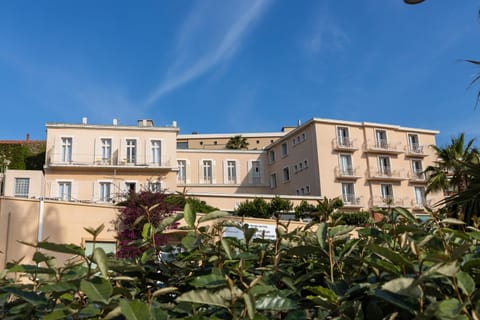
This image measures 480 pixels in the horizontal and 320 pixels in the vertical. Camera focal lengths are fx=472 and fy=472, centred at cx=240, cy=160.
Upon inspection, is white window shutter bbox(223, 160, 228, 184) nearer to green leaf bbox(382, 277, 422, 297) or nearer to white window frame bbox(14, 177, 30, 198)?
white window frame bbox(14, 177, 30, 198)

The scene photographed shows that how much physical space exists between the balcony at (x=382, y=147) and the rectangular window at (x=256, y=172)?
35.1 ft

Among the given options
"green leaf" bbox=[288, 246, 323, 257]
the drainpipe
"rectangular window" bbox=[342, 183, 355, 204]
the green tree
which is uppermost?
the green tree

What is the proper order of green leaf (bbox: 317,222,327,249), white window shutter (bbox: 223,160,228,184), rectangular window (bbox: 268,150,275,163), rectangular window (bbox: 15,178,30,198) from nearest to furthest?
green leaf (bbox: 317,222,327,249) < rectangular window (bbox: 15,178,30,198) < white window shutter (bbox: 223,160,228,184) < rectangular window (bbox: 268,150,275,163)

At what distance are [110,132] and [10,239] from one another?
73.5ft

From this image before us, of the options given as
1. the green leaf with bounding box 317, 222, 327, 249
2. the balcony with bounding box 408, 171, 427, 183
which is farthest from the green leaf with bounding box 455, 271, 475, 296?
the balcony with bounding box 408, 171, 427, 183

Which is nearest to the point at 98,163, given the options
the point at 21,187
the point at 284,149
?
the point at 21,187

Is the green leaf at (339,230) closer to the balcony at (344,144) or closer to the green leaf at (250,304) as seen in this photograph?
the green leaf at (250,304)

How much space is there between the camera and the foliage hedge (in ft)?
3.91

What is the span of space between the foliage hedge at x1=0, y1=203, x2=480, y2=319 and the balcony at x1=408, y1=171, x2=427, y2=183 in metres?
45.2

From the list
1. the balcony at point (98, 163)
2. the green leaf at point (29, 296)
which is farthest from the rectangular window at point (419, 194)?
the green leaf at point (29, 296)

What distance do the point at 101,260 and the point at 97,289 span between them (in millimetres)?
143

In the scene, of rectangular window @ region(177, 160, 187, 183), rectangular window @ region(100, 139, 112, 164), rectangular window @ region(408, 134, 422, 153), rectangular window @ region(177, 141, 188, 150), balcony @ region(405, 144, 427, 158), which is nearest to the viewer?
rectangular window @ region(100, 139, 112, 164)

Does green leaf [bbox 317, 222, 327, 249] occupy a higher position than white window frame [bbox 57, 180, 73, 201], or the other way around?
white window frame [bbox 57, 180, 73, 201]

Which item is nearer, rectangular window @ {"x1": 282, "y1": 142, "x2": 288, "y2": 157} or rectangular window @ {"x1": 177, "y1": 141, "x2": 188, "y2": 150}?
rectangular window @ {"x1": 282, "y1": 142, "x2": 288, "y2": 157}
